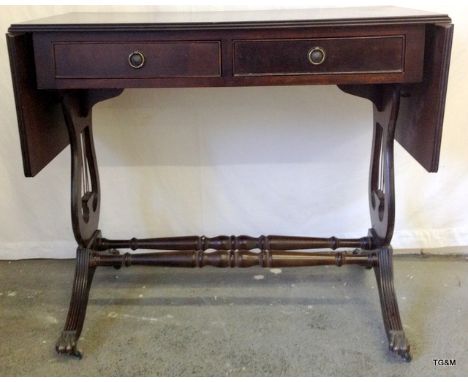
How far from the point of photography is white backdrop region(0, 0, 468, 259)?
2.02 m

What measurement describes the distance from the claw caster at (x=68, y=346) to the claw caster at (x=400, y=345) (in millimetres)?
904

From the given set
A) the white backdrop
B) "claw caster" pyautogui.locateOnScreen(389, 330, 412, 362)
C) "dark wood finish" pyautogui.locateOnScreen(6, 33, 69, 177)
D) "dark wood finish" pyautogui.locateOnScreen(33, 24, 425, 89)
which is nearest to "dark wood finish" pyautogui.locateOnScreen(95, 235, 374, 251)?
the white backdrop

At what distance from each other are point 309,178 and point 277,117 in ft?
0.88

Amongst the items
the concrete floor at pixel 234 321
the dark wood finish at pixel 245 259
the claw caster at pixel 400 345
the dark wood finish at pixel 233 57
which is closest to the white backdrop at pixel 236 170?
the concrete floor at pixel 234 321

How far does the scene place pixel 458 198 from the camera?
2143 mm

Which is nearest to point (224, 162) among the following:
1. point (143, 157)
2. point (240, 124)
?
point (240, 124)

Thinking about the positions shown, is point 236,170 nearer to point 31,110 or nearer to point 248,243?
point 248,243

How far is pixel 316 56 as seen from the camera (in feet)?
4.70

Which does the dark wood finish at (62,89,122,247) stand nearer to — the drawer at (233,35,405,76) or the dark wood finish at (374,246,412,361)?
the drawer at (233,35,405,76)

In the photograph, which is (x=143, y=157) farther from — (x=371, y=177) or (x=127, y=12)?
(x=371, y=177)

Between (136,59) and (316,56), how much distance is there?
0.47m

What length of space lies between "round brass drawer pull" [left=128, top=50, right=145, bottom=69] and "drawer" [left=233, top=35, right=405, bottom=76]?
0.80ft

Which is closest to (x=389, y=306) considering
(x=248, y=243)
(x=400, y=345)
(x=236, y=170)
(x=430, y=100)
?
(x=400, y=345)

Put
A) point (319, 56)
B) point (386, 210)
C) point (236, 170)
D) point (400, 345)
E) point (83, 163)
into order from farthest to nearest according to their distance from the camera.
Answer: point (236, 170)
point (83, 163)
point (386, 210)
point (400, 345)
point (319, 56)
